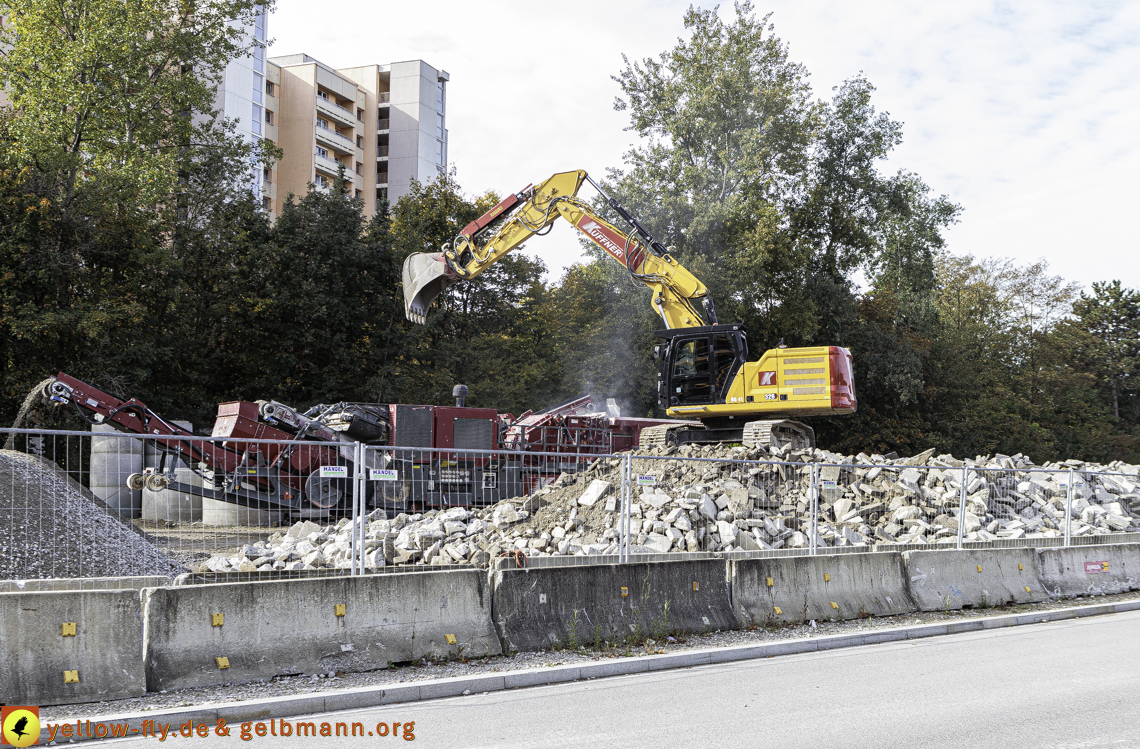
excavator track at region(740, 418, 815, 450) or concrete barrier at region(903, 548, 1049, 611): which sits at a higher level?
excavator track at region(740, 418, 815, 450)

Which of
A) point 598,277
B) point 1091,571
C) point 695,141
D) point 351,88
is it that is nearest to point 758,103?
point 695,141

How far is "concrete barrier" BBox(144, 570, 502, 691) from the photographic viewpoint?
6.41m

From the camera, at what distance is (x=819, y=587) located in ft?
33.0

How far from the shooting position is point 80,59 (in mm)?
26359

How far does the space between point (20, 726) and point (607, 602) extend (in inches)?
190

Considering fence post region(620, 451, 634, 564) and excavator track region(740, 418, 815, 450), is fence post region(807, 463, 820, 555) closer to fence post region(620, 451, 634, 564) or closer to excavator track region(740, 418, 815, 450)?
fence post region(620, 451, 634, 564)

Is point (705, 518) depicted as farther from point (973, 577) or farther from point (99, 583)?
point (99, 583)

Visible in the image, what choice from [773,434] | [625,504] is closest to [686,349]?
[773,434]

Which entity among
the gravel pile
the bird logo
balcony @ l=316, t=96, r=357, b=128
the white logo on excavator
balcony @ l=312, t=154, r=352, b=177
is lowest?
the bird logo

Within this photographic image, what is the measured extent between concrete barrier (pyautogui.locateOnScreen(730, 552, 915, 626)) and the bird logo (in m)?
6.36

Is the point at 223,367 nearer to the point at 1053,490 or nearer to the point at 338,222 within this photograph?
the point at 338,222

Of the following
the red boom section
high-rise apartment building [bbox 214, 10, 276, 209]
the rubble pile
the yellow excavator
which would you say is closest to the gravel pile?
the rubble pile

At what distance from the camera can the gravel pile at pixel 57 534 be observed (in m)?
9.64

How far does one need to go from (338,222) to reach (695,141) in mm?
16560
